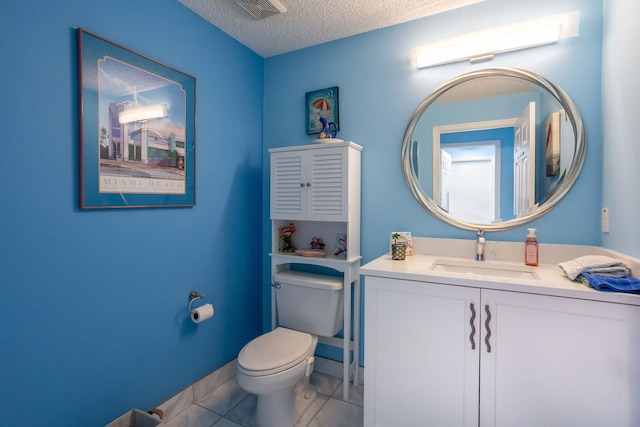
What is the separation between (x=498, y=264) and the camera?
1575 millimetres

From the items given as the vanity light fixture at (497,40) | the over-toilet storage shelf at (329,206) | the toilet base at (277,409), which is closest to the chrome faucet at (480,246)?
the over-toilet storage shelf at (329,206)

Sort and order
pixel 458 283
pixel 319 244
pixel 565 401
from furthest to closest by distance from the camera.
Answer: pixel 319 244
pixel 458 283
pixel 565 401

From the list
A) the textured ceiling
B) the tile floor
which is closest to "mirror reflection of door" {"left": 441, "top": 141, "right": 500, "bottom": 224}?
the textured ceiling

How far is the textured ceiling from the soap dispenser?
4.41 ft

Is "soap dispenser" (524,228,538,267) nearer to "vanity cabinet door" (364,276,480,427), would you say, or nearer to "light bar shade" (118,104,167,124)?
"vanity cabinet door" (364,276,480,427)

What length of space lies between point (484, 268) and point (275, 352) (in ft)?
3.92

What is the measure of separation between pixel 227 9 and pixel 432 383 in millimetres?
2271

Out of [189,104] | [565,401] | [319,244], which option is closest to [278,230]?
[319,244]

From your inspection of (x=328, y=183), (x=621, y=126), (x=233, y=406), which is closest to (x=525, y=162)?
(x=621, y=126)

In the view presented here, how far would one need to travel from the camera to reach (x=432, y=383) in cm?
133

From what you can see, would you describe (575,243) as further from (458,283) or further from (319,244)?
(319,244)

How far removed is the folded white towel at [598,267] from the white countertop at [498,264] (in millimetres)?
34

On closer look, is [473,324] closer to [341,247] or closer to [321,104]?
[341,247]

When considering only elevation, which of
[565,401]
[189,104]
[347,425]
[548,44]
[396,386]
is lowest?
[347,425]
